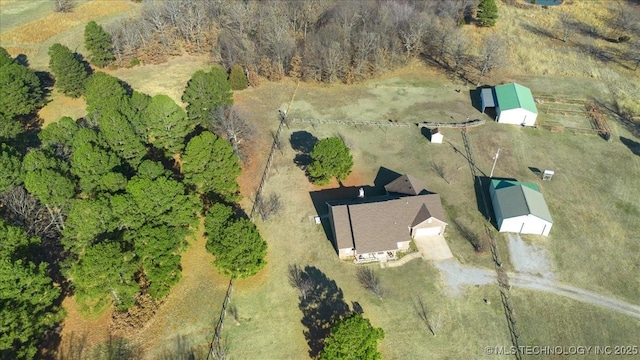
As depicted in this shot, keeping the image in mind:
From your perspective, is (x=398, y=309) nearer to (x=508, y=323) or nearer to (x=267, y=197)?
(x=508, y=323)

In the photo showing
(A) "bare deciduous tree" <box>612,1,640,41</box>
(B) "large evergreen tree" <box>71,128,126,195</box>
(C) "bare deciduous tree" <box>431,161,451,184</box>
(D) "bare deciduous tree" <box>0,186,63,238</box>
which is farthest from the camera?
(A) "bare deciduous tree" <box>612,1,640,41</box>

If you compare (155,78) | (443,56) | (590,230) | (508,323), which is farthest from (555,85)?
(155,78)

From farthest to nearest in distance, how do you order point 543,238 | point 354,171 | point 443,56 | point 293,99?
point 443,56 < point 293,99 < point 354,171 < point 543,238

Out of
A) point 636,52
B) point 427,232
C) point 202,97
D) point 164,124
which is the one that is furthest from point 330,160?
point 636,52

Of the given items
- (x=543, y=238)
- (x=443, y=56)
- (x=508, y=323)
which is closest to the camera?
(x=508, y=323)

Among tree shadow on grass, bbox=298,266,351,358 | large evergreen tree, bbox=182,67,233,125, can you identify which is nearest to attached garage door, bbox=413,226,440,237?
tree shadow on grass, bbox=298,266,351,358

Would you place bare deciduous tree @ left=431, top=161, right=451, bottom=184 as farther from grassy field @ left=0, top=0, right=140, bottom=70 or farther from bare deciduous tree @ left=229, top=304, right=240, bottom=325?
grassy field @ left=0, top=0, right=140, bottom=70

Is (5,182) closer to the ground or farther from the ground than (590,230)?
farther from the ground

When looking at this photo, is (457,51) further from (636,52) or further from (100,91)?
(100,91)
